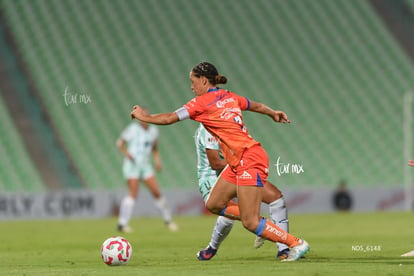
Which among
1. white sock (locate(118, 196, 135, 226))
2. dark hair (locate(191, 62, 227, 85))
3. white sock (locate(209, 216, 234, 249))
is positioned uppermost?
dark hair (locate(191, 62, 227, 85))

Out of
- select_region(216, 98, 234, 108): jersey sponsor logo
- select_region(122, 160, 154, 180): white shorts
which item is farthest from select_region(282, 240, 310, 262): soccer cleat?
select_region(122, 160, 154, 180): white shorts

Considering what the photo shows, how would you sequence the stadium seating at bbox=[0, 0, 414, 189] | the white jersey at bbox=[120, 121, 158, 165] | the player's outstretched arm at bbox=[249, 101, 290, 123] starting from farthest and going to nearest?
1. the stadium seating at bbox=[0, 0, 414, 189]
2. the white jersey at bbox=[120, 121, 158, 165]
3. the player's outstretched arm at bbox=[249, 101, 290, 123]

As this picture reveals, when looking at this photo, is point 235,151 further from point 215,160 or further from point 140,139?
point 140,139

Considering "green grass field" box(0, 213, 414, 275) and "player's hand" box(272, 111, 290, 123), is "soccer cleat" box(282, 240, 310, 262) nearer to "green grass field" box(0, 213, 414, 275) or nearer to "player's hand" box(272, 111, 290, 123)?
"green grass field" box(0, 213, 414, 275)

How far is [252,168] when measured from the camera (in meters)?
7.77

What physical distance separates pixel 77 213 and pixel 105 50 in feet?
18.7

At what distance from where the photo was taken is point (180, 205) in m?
20.1

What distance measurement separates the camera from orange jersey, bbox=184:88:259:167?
307 inches

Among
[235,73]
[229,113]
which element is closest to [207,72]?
[229,113]

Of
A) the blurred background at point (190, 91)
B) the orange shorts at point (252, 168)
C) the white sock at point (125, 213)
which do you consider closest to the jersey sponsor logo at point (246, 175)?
the orange shorts at point (252, 168)

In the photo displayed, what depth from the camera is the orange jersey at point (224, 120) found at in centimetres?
779

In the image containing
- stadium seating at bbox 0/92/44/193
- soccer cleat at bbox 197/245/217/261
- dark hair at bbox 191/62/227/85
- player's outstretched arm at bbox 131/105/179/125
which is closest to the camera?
player's outstretched arm at bbox 131/105/179/125

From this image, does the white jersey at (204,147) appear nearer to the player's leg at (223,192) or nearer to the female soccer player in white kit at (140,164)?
the player's leg at (223,192)

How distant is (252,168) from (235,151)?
0.74 feet
